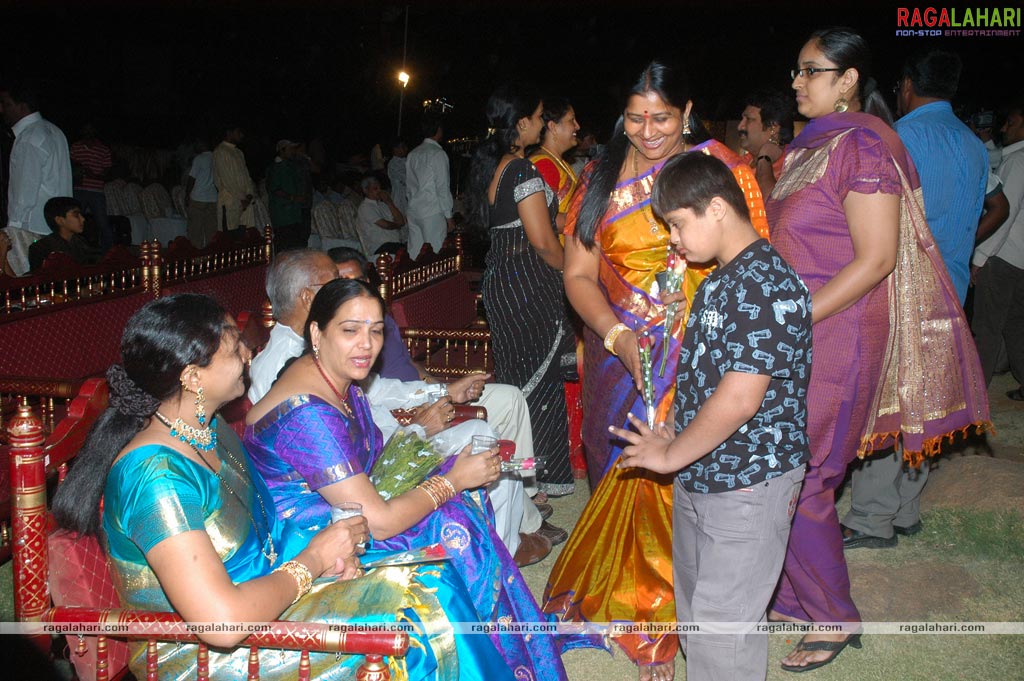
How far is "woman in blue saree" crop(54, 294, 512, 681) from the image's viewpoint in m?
1.71

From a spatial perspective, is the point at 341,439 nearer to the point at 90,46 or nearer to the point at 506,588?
the point at 506,588

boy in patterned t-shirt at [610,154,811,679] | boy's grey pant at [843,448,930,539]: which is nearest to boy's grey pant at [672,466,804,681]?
boy in patterned t-shirt at [610,154,811,679]

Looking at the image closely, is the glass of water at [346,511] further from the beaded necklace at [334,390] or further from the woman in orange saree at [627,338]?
the woman in orange saree at [627,338]

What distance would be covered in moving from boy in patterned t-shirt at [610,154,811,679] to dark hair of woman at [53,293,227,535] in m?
0.98

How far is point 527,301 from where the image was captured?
393 centimetres

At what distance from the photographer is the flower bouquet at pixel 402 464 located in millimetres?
2447

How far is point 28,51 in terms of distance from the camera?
A: 14062mm

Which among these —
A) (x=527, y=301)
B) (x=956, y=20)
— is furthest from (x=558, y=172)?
(x=956, y=20)

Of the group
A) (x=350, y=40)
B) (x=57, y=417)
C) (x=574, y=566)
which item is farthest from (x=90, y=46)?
(x=574, y=566)

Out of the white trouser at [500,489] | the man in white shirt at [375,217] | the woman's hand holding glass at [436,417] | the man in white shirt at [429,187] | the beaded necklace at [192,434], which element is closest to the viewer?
the beaded necklace at [192,434]

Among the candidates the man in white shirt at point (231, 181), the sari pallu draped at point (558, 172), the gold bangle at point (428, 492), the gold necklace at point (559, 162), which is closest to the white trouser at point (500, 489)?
the gold bangle at point (428, 492)

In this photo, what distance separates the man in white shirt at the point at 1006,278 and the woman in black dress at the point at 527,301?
9.28 ft

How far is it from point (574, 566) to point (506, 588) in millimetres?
527

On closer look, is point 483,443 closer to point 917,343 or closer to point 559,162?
point 917,343
